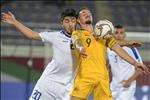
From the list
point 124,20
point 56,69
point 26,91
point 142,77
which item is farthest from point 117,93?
point 124,20

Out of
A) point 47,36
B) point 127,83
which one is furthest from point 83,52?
point 127,83

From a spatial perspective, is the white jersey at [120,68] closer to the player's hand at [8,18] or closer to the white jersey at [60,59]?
the white jersey at [60,59]

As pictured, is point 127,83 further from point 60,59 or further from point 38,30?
point 38,30

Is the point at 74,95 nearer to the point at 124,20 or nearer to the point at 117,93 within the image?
the point at 117,93

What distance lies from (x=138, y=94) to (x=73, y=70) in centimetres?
467

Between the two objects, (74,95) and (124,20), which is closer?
(74,95)

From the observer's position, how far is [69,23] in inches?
271

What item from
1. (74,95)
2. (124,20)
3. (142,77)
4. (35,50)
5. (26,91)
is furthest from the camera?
(124,20)

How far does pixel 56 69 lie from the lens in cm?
698

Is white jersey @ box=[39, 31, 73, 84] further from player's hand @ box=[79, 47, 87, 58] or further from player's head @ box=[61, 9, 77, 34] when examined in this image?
player's hand @ box=[79, 47, 87, 58]

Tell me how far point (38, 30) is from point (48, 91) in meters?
6.37

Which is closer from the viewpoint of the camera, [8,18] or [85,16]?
[85,16]

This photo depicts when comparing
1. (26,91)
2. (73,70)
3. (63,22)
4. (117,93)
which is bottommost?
(26,91)

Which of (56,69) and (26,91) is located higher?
(56,69)
